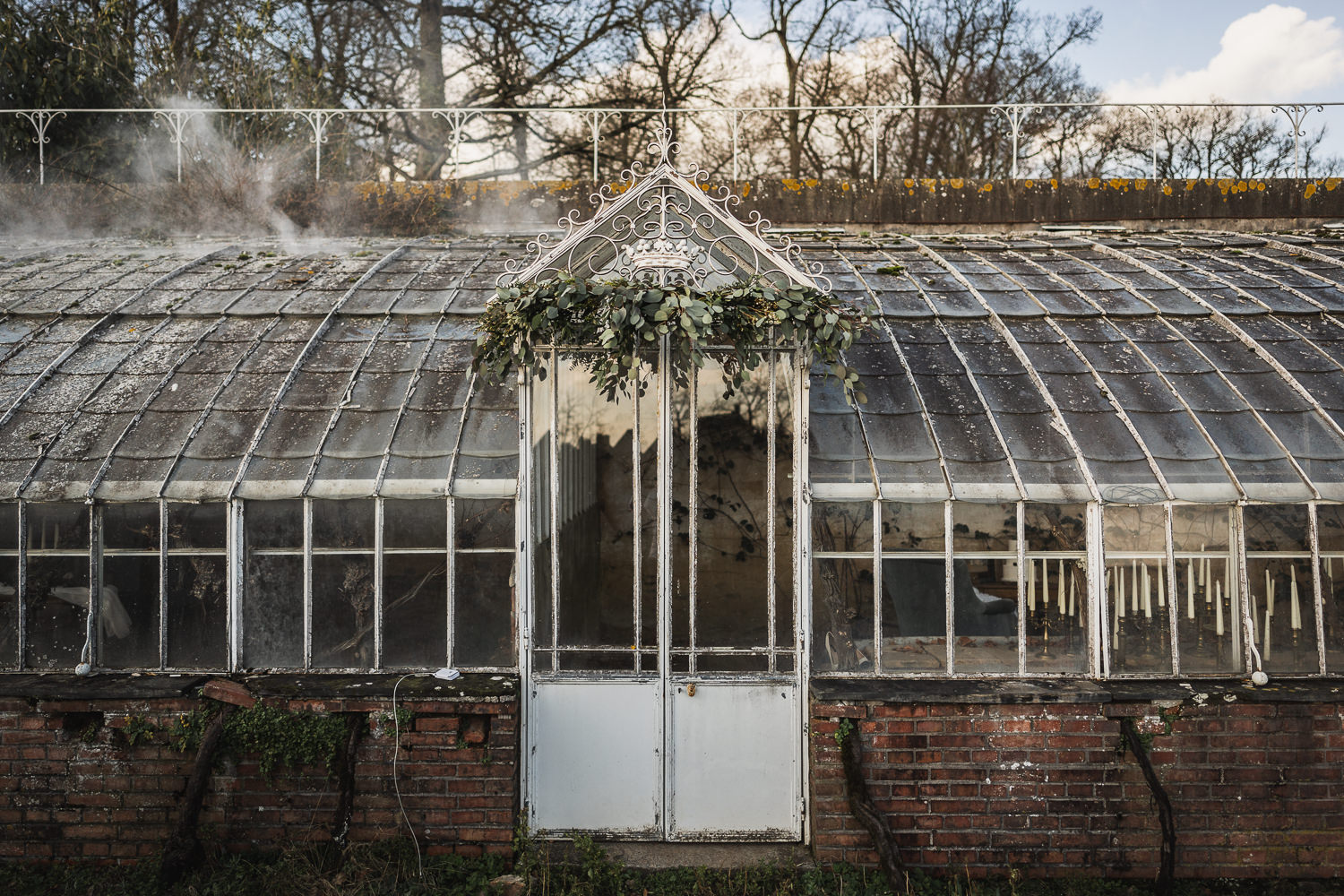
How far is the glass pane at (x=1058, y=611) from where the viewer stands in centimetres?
543

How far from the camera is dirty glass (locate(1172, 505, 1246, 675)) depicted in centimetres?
539

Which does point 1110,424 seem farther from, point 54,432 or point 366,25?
point 366,25

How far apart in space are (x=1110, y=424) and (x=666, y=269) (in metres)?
3.47

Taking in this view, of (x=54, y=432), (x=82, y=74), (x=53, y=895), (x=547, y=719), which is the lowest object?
(x=53, y=895)

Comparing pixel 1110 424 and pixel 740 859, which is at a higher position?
pixel 1110 424

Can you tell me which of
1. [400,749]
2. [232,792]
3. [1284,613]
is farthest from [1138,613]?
[232,792]

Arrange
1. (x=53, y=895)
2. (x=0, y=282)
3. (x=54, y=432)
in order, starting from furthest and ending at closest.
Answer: (x=0, y=282)
(x=54, y=432)
(x=53, y=895)

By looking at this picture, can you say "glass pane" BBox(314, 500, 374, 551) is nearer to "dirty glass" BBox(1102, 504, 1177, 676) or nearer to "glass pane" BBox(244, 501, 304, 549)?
"glass pane" BBox(244, 501, 304, 549)

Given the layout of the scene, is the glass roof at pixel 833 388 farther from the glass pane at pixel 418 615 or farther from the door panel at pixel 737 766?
the door panel at pixel 737 766

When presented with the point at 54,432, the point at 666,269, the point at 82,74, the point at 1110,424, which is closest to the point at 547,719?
the point at 666,269

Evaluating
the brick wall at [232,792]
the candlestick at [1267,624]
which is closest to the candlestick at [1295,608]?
the candlestick at [1267,624]

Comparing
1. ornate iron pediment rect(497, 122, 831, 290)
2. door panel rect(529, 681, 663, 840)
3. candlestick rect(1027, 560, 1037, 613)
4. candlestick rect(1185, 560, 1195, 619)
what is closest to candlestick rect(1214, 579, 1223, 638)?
candlestick rect(1185, 560, 1195, 619)

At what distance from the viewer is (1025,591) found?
5.43 m

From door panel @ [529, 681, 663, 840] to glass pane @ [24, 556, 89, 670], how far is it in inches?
126
